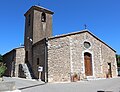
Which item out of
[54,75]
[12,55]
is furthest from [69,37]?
[12,55]

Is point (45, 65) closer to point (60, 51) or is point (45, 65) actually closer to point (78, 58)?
point (60, 51)

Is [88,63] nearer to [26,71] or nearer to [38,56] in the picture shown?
[38,56]

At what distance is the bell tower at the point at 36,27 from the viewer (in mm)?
21312

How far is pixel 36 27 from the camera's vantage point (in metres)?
21.6

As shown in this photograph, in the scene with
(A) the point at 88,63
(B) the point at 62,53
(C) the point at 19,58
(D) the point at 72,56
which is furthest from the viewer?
(C) the point at 19,58

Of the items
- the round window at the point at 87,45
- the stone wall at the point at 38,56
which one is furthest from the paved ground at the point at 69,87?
the round window at the point at 87,45

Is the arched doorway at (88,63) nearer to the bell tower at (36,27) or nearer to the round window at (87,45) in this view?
the round window at (87,45)

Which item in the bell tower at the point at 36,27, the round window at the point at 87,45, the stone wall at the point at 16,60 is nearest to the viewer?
the round window at the point at 87,45

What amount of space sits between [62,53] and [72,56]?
1192mm

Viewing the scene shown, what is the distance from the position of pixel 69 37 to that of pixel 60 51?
1965mm

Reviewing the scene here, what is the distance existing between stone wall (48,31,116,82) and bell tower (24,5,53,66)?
4.58m

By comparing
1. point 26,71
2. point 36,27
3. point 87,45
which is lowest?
point 26,71

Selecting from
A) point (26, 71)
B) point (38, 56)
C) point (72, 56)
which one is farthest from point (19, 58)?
point (72, 56)

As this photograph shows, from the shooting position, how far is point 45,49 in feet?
56.4
